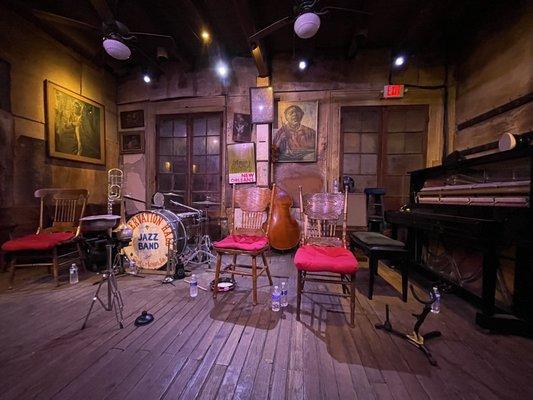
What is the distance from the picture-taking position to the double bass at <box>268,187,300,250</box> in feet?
14.5

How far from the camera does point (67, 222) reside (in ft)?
11.6

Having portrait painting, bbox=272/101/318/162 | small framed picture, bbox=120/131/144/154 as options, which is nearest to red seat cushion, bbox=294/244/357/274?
portrait painting, bbox=272/101/318/162

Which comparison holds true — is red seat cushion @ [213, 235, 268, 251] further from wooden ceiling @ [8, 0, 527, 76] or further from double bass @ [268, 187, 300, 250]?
wooden ceiling @ [8, 0, 527, 76]

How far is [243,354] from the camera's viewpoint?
1716 millimetres

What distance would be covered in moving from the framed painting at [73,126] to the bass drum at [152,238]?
2351 mm

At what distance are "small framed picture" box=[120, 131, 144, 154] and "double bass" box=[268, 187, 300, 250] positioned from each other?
3.63m

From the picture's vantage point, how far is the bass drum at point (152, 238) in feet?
11.1

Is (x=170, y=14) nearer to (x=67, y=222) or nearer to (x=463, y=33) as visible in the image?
(x=67, y=222)

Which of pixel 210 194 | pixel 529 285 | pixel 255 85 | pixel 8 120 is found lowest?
pixel 529 285

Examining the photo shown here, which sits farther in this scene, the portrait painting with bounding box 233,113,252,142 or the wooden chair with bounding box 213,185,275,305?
the portrait painting with bounding box 233,113,252,142

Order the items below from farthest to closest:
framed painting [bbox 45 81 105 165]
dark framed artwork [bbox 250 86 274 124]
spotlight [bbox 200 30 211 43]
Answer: dark framed artwork [bbox 250 86 274 124] → framed painting [bbox 45 81 105 165] → spotlight [bbox 200 30 211 43]

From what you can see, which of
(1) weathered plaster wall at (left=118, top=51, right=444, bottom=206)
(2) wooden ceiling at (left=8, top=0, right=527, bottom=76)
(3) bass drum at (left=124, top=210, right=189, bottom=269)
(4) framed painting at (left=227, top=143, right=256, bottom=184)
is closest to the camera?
(3) bass drum at (left=124, top=210, right=189, bottom=269)

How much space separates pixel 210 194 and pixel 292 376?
427cm

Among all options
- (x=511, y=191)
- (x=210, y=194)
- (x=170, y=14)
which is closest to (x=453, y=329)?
(x=511, y=191)
